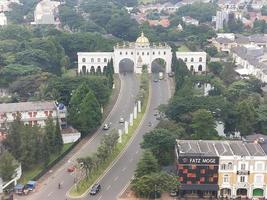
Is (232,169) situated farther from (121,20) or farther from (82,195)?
(121,20)

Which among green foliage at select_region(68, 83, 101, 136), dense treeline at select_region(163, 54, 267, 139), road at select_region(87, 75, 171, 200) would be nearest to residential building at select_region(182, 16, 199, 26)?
dense treeline at select_region(163, 54, 267, 139)

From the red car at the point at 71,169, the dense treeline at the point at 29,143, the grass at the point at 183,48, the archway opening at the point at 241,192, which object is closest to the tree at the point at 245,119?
the archway opening at the point at 241,192

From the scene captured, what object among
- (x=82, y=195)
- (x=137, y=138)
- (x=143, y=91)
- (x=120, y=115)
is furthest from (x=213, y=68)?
(x=82, y=195)

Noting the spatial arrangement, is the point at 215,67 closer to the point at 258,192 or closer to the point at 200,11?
the point at 258,192

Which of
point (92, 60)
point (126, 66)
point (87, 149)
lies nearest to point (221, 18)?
point (126, 66)

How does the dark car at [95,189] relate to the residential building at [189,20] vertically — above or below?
below

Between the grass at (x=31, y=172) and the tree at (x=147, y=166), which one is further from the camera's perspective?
the grass at (x=31, y=172)

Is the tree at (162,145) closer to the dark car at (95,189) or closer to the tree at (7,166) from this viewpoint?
the dark car at (95,189)
